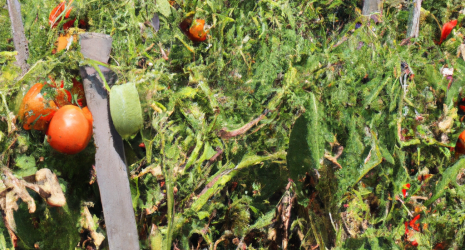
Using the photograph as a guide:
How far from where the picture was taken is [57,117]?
1.04m

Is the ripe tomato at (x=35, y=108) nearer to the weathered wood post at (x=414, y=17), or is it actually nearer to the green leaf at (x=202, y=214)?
the green leaf at (x=202, y=214)

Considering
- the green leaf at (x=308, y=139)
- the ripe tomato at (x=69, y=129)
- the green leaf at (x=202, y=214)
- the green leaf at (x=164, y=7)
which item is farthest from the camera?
the green leaf at (x=164, y=7)

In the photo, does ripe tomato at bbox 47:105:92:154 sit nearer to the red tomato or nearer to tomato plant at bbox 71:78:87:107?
tomato plant at bbox 71:78:87:107

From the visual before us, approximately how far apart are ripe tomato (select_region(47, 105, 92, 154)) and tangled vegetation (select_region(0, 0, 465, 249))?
0.07m

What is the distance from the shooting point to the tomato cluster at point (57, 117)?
1.02m

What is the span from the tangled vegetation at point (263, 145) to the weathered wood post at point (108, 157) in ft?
0.16

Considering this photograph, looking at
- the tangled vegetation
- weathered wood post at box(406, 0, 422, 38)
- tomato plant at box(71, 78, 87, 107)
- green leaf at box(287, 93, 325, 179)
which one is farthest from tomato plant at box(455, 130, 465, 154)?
tomato plant at box(71, 78, 87, 107)

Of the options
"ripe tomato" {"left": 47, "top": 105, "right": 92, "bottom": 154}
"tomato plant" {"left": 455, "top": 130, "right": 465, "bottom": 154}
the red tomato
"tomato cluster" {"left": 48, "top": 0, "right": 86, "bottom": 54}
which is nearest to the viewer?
"ripe tomato" {"left": 47, "top": 105, "right": 92, "bottom": 154}

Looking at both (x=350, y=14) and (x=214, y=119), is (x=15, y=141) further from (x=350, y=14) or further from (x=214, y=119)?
(x=350, y=14)

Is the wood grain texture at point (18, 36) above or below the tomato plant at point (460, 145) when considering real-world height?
above

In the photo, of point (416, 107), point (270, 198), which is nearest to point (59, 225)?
point (270, 198)

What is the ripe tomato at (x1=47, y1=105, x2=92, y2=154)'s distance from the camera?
1.02 meters

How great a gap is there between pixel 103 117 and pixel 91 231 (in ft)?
1.29

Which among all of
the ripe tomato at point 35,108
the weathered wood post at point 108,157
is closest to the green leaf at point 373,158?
the weathered wood post at point 108,157
